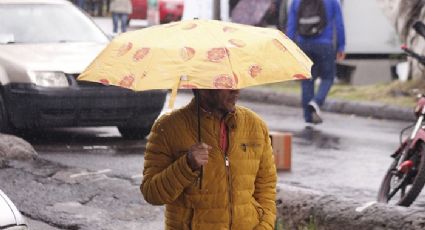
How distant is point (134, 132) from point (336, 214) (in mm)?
5650

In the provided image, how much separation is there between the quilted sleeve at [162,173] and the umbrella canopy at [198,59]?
0.31 meters

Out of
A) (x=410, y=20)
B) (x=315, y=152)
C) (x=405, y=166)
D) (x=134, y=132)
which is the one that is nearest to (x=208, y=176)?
(x=405, y=166)

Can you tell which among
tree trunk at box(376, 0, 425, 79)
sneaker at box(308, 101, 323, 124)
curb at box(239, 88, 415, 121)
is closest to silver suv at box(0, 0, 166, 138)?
sneaker at box(308, 101, 323, 124)

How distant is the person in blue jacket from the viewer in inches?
534

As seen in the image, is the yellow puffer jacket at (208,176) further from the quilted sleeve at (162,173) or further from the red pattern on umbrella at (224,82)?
the red pattern on umbrella at (224,82)

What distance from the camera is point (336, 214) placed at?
21.9ft

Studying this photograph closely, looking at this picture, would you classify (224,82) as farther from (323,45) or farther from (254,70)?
(323,45)

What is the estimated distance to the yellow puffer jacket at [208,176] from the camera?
4.49 m

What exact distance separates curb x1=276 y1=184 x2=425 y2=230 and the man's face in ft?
6.69

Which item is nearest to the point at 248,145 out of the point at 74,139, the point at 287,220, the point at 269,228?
the point at 269,228

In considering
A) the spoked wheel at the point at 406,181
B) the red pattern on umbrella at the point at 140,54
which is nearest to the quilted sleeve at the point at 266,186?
the red pattern on umbrella at the point at 140,54

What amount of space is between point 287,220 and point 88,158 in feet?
12.9

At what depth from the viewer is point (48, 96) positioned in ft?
36.5

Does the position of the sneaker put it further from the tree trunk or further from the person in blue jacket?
the tree trunk
